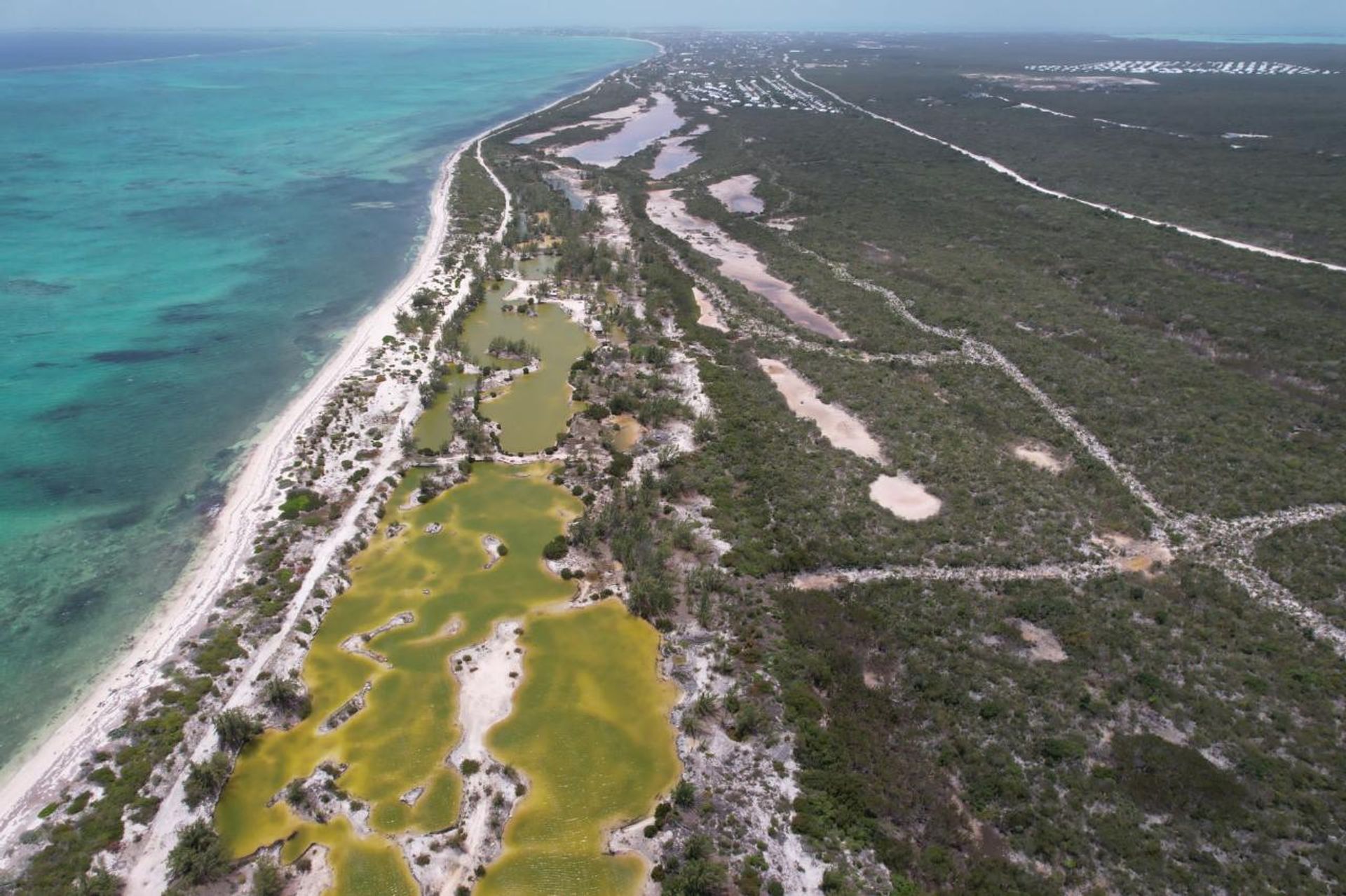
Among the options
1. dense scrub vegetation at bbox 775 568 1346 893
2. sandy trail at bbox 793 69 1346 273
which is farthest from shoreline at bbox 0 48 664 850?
sandy trail at bbox 793 69 1346 273

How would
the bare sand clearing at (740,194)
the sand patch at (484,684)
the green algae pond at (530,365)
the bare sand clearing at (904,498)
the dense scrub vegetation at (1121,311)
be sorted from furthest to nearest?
the bare sand clearing at (740,194) < the green algae pond at (530,365) < the dense scrub vegetation at (1121,311) < the bare sand clearing at (904,498) < the sand patch at (484,684)

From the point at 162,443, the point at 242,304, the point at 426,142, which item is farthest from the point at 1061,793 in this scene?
the point at 426,142

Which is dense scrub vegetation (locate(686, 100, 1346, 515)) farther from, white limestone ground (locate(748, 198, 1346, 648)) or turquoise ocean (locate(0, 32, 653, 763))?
turquoise ocean (locate(0, 32, 653, 763))

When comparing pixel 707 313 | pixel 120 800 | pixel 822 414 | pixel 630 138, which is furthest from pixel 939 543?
pixel 630 138

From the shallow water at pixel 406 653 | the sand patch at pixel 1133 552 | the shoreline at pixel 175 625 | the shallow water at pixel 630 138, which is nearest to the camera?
the shallow water at pixel 406 653

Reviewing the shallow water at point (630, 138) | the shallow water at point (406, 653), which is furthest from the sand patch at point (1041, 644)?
the shallow water at point (630, 138)

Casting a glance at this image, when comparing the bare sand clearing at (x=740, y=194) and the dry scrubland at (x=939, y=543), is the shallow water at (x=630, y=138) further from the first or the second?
the dry scrubland at (x=939, y=543)
